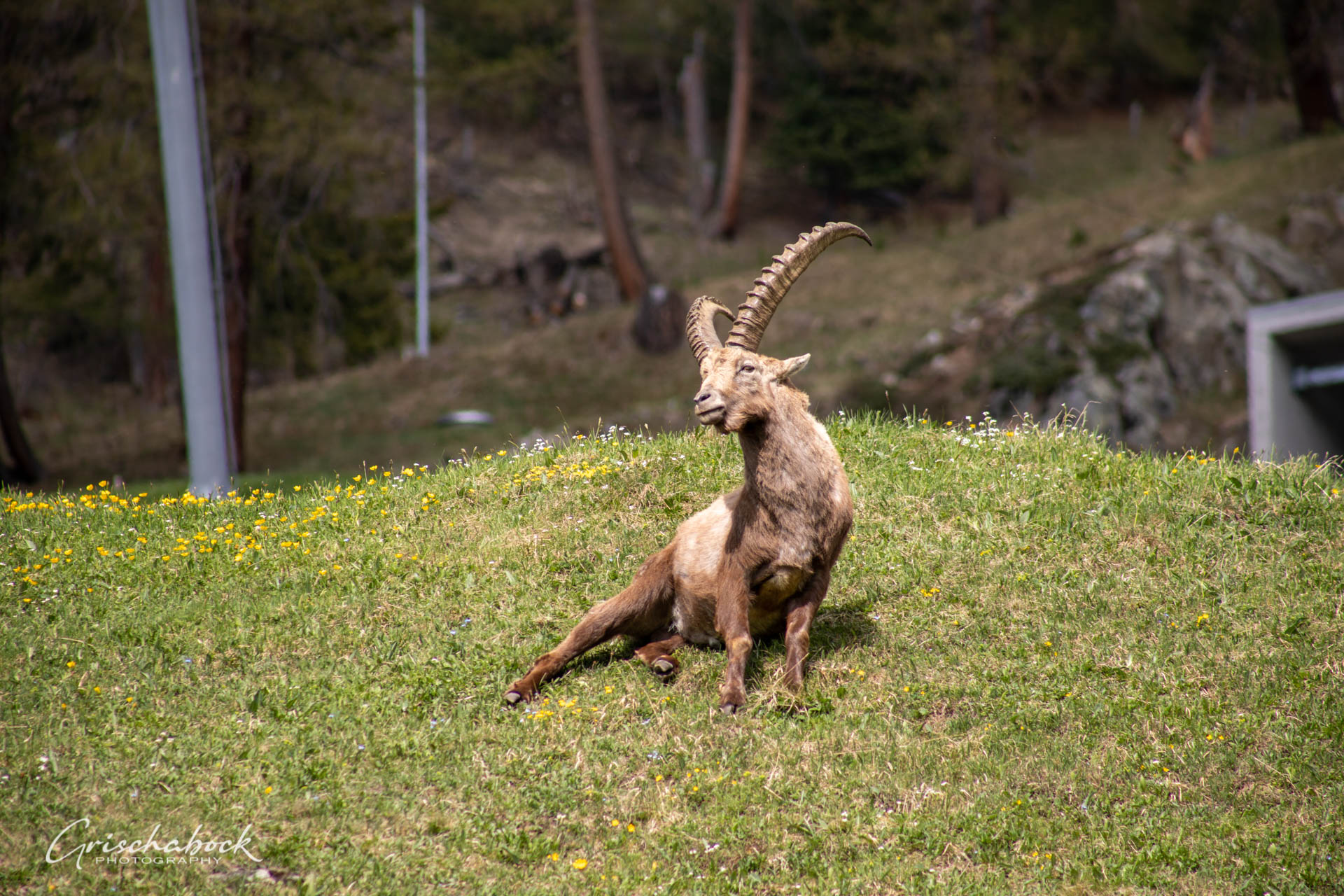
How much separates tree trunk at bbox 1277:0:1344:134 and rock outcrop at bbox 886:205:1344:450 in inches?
288

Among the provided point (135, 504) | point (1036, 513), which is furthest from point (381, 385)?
point (1036, 513)

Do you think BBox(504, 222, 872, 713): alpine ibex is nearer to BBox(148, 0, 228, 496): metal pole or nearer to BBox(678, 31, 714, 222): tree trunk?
BBox(148, 0, 228, 496): metal pole

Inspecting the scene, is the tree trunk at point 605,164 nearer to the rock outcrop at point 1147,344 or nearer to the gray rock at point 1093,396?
the rock outcrop at point 1147,344

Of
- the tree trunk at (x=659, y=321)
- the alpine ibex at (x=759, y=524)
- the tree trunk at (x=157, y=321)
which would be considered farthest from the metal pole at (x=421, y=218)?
the alpine ibex at (x=759, y=524)

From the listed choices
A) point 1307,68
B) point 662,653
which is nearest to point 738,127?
point 1307,68

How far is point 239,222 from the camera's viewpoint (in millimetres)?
22031

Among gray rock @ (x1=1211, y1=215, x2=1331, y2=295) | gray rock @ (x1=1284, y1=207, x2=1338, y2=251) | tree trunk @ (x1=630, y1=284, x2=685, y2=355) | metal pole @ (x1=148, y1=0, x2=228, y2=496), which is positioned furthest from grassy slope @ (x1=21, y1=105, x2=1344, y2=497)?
metal pole @ (x1=148, y1=0, x2=228, y2=496)

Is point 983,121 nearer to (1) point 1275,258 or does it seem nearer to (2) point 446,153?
(1) point 1275,258

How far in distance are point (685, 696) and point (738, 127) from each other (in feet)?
120

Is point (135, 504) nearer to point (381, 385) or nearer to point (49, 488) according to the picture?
point (49, 488)

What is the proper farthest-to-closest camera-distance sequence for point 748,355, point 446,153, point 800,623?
point 446,153 < point 800,623 < point 748,355

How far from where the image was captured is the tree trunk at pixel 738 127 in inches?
1548

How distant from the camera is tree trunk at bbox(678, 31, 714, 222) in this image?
48344 mm

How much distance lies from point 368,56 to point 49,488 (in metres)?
10.3
